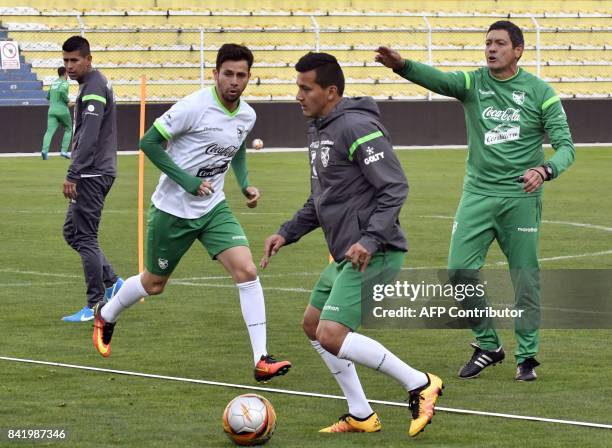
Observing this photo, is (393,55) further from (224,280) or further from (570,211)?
(570,211)

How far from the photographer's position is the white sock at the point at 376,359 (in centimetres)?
734

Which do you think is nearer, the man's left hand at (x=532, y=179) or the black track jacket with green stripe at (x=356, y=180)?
the black track jacket with green stripe at (x=356, y=180)

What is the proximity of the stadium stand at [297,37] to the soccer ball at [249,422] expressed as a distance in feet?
100

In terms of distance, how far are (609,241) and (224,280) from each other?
5360mm

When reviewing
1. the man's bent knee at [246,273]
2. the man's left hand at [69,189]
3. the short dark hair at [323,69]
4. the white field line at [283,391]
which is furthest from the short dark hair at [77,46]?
the short dark hair at [323,69]

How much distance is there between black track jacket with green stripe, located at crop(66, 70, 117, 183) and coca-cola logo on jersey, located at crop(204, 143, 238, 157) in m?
2.09

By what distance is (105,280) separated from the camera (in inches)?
481

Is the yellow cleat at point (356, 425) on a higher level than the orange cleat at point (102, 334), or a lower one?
higher

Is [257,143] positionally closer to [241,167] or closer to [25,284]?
[25,284]

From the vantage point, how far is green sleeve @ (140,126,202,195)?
9.34m

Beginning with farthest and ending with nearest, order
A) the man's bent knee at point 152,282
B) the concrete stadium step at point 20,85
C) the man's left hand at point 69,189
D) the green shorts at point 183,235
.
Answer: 1. the concrete stadium step at point 20,85
2. the man's left hand at point 69,189
3. the man's bent knee at point 152,282
4. the green shorts at point 183,235

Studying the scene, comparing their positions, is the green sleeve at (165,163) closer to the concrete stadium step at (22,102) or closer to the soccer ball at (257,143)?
the soccer ball at (257,143)
